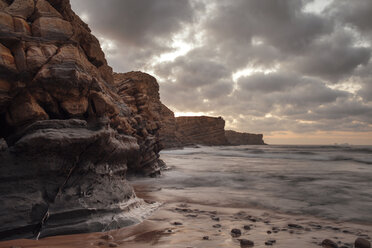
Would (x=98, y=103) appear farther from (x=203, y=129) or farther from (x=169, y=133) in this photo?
(x=203, y=129)

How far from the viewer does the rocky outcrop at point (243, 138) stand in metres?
167


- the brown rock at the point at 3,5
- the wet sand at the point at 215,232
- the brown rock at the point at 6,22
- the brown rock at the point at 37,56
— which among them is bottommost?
the wet sand at the point at 215,232

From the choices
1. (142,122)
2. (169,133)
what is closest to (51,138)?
(142,122)

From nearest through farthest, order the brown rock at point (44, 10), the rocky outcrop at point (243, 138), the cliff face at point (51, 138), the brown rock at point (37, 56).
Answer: the cliff face at point (51, 138) → the brown rock at point (37, 56) → the brown rock at point (44, 10) → the rocky outcrop at point (243, 138)

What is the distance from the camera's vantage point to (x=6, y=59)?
13.9 feet

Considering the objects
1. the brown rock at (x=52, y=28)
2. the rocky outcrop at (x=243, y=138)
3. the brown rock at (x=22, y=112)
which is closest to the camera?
the brown rock at (x=22, y=112)

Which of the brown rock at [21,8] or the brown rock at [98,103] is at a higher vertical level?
the brown rock at [21,8]

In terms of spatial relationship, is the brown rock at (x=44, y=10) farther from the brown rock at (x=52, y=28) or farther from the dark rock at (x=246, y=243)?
the dark rock at (x=246, y=243)

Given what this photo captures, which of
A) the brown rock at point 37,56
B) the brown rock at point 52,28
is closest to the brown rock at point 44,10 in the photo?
the brown rock at point 52,28

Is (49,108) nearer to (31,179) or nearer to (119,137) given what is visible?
(31,179)

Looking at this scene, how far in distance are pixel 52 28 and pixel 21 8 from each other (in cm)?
63

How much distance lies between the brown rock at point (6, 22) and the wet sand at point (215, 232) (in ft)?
12.3

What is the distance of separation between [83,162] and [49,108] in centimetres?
128

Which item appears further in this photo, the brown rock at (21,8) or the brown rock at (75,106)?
the brown rock at (75,106)
